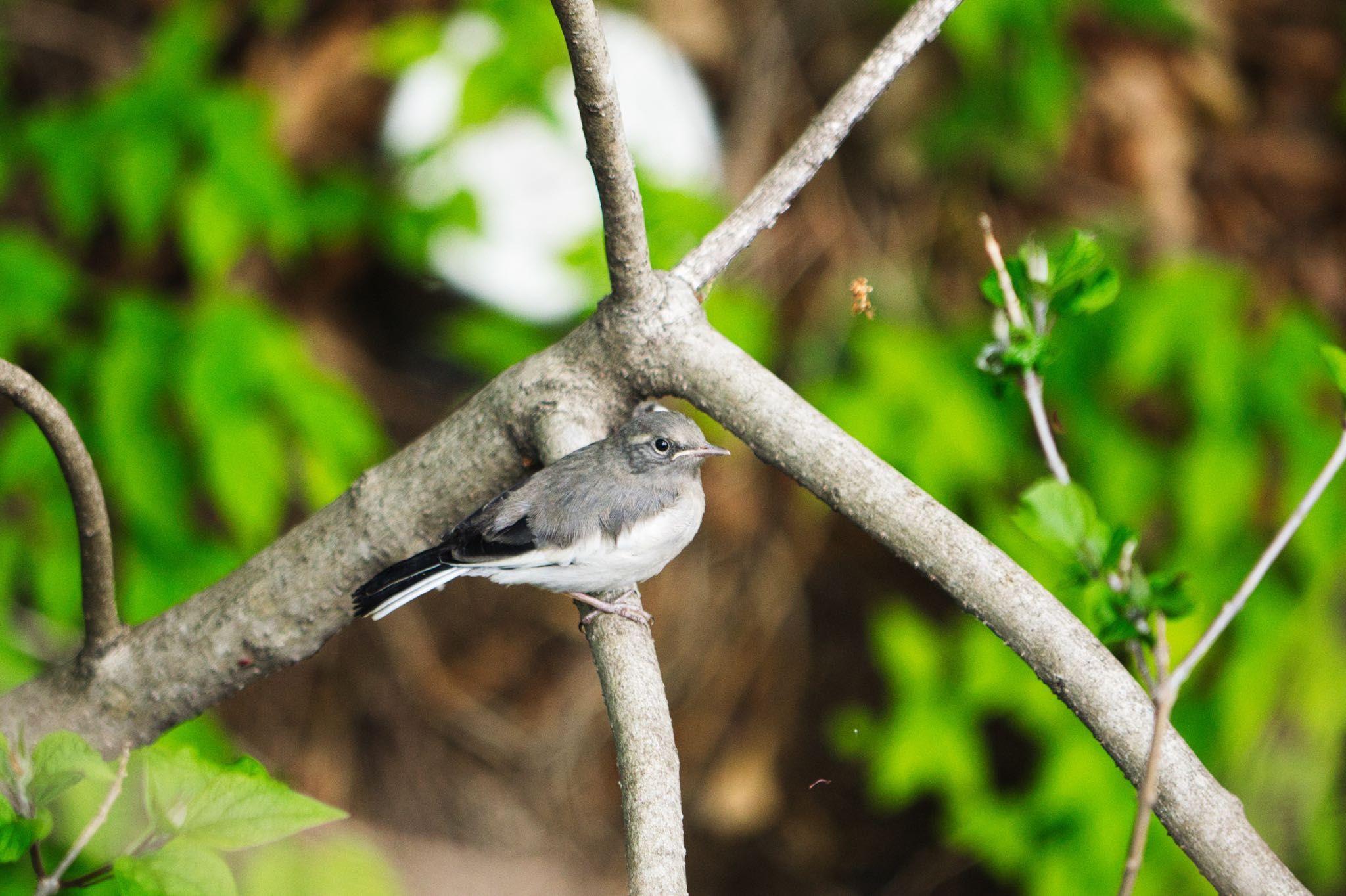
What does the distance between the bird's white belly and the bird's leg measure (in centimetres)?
4

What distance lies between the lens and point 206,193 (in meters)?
1.55

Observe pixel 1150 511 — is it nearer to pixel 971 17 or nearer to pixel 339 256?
pixel 971 17

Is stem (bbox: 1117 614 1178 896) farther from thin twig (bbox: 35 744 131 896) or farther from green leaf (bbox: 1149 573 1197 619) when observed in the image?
thin twig (bbox: 35 744 131 896)

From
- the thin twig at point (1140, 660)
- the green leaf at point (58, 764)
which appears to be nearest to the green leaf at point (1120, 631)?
the thin twig at point (1140, 660)

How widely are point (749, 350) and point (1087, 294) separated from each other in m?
0.92

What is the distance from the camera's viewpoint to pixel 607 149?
0.81 metres

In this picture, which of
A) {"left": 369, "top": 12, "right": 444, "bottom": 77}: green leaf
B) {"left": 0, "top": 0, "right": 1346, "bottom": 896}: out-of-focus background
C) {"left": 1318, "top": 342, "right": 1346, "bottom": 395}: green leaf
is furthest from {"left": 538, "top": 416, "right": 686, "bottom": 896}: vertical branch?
{"left": 369, "top": 12, "right": 444, "bottom": 77}: green leaf

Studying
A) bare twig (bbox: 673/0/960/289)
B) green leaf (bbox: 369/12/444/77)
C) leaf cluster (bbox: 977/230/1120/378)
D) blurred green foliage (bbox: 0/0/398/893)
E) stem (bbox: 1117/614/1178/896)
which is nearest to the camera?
stem (bbox: 1117/614/1178/896)

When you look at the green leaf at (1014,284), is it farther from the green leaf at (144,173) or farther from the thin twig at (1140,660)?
the green leaf at (144,173)

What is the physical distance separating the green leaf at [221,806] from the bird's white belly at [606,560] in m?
0.37

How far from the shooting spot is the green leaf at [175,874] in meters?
0.59

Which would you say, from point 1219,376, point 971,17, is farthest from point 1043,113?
point 1219,376

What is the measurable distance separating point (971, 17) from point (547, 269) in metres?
1.01

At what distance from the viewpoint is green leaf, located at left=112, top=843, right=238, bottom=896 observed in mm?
595
